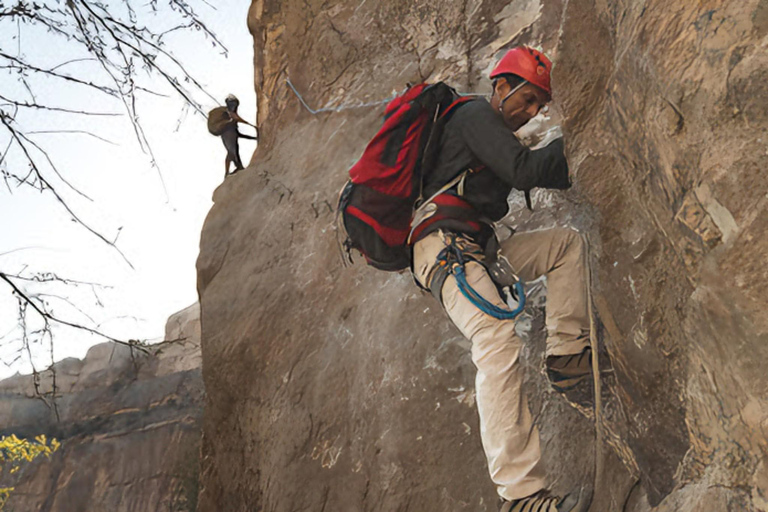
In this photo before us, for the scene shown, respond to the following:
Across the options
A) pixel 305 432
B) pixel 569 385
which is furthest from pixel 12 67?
pixel 305 432

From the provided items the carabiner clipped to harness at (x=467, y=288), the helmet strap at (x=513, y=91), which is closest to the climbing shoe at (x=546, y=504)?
the carabiner clipped to harness at (x=467, y=288)

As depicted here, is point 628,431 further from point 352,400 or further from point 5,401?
point 5,401

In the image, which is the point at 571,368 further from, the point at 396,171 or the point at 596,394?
the point at 396,171

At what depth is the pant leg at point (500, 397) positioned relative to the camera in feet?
10.2

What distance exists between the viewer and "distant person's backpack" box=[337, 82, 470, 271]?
11.8 feet

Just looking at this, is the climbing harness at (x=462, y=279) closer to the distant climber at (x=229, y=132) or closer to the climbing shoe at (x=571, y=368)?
the climbing shoe at (x=571, y=368)

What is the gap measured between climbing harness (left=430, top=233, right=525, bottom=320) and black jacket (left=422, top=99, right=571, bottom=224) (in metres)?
0.14

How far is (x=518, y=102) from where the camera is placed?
3555 mm

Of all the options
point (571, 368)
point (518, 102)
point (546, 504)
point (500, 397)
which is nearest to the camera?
point (546, 504)

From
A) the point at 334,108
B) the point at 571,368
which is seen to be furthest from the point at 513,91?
the point at 334,108

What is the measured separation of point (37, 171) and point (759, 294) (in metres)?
2.51

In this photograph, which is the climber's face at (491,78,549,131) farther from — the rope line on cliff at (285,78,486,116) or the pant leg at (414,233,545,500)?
the rope line on cliff at (285,78,486,116)

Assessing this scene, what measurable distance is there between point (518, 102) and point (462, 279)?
2.96 feet

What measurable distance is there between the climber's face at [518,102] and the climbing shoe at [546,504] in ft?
5.50
